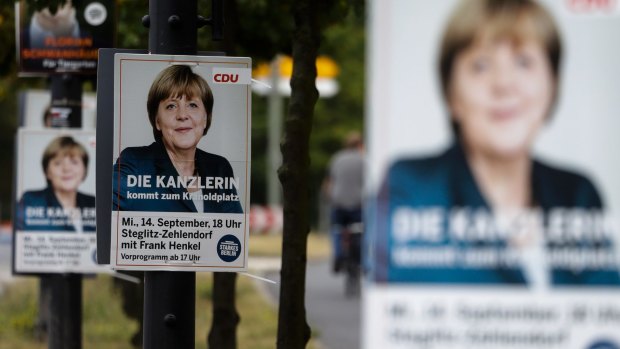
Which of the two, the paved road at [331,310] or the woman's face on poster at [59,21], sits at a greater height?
the woman's face on poster at [59,21]

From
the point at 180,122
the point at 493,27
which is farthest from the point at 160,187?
the point at 493,27

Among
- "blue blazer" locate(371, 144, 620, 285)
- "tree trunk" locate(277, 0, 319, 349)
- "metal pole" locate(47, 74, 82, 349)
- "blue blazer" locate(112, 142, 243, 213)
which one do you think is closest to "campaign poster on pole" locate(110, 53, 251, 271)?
"blue blazer" locate(112, 142, 243, 213)

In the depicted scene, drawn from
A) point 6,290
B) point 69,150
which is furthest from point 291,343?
point 6,290

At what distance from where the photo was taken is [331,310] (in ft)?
56.6

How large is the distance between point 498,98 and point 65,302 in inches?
262

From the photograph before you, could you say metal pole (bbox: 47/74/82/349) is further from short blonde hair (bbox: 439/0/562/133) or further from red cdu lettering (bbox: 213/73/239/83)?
short blonde hair (bbox: 439/0/562/133)

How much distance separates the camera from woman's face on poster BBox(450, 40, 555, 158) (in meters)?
4.15

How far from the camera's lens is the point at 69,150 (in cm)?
1037

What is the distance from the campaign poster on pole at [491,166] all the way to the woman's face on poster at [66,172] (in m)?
6.32

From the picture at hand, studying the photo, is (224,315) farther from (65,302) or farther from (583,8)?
(583,8)

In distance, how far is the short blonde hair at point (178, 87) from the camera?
6070 millimetres

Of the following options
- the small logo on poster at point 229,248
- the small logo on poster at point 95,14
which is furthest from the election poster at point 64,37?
the small logo on poster at point 229,248

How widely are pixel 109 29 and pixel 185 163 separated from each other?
14.0 feet

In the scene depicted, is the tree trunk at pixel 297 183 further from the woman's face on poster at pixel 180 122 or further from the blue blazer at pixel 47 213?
the blue blazer at pixel 47 213
